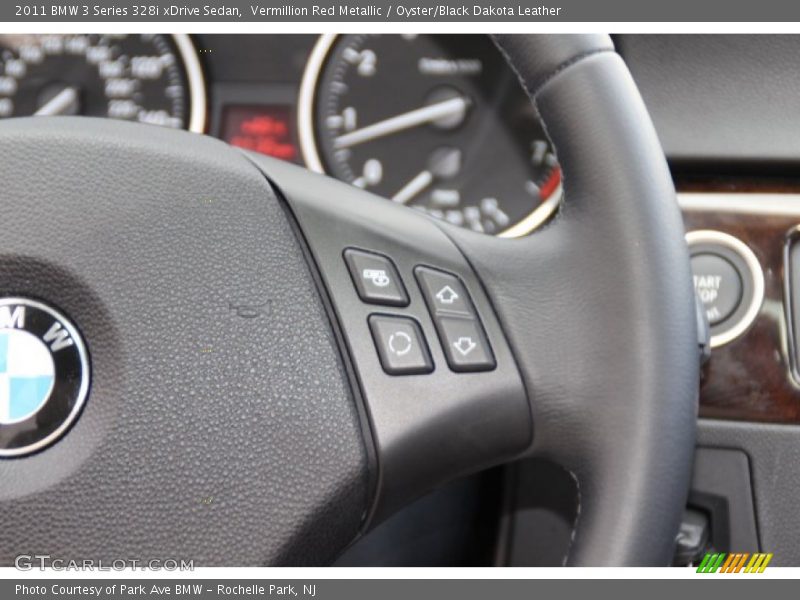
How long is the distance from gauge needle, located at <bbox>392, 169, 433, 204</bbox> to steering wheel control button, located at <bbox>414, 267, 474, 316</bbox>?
536 mm

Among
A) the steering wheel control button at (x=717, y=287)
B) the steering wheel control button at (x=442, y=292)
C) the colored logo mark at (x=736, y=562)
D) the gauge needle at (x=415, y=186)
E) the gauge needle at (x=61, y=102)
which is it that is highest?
the gauge needle at (x=61, y=102)

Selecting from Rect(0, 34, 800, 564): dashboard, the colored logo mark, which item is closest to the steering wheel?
Rect(0, 34, 800, 564): dashboard

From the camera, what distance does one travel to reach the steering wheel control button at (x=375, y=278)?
676 millimetres

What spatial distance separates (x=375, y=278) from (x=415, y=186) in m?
0.56

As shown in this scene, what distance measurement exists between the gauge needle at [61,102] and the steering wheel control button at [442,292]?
75 centimetres

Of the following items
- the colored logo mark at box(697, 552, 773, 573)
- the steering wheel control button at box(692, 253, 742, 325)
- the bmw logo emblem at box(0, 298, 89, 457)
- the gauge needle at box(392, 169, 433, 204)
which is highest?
the bmw logo emblem at box(0, 298, 89, 457)

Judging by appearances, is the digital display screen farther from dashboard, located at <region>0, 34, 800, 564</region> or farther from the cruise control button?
the cruise control button

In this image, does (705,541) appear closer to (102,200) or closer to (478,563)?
(478,563)

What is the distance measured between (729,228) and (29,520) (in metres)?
0.64

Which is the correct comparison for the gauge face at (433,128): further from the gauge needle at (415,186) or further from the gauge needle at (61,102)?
the gauge needle at (61,102)

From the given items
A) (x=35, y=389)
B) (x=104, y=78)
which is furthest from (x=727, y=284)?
(x=104, y=78)

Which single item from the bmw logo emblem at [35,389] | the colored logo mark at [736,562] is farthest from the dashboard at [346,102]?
the bmw logo emblem at [35,389]

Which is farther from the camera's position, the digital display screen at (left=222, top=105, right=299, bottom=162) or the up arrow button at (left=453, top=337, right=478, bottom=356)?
the digital display screen at (left=222, top=105, right=299, bottom=162)

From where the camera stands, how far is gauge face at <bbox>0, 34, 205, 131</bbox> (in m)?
1.28
